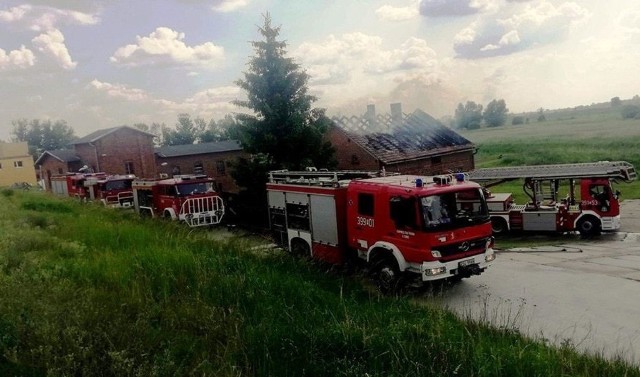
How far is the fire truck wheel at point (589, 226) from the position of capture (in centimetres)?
1803

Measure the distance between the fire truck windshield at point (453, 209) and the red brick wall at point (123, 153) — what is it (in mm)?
38384

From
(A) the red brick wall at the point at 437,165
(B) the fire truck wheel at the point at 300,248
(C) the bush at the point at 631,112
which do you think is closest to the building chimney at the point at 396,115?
(A) the red brick wall at the point at 437,165

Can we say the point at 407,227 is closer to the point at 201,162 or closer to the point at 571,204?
the point at 571,204

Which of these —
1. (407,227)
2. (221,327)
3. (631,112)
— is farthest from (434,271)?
(631,112)

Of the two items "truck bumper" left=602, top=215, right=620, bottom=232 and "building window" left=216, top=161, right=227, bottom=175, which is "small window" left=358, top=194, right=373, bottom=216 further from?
"building window" left=216, top=161, right=227, bottom=175

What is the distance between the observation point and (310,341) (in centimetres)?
587

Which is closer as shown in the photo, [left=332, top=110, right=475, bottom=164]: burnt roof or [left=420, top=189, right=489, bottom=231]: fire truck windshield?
[left=420, top=189, right=489, bottom=231]: fire truck windshield

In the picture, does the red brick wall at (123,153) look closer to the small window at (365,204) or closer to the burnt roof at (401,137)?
the burnt roof at (401,137)

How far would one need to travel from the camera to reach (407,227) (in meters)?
9.92

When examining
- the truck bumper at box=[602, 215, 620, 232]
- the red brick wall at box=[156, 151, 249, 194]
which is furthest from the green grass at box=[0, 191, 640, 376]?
the red brick wall at box=[156, 151, 249, 194]

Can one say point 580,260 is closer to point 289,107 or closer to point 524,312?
point 524,312

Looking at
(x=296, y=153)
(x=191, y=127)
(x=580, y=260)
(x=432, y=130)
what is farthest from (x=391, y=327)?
(x=191, y=127)

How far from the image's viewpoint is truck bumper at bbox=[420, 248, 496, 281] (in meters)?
9.65

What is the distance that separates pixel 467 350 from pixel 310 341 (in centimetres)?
181
